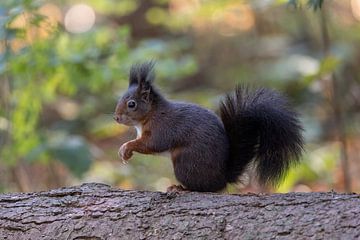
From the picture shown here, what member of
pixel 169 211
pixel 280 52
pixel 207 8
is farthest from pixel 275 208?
pixel 280 52

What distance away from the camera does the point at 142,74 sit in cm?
256

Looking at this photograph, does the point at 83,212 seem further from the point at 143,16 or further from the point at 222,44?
the point at 143,16

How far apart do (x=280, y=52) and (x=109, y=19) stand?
232 cm

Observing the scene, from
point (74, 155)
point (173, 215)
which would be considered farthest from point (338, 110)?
point (173, 215)

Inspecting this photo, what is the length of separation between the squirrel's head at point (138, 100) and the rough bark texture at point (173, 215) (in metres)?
0.33

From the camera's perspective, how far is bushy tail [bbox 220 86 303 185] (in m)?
2.33

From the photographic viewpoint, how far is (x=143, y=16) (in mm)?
8273

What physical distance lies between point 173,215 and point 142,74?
0.66 meters

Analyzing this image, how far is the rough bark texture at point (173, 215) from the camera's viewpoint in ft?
6.31

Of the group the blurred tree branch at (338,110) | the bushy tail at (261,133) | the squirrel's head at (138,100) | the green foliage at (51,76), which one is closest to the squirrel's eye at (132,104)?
the squirrel's head at (138,100)

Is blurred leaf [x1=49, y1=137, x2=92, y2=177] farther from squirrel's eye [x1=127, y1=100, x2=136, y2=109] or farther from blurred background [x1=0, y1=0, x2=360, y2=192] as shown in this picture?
squirrel's eye [x1=127, y1=100, x2=136, y2=109]

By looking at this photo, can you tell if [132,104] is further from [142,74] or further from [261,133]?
[261,133]

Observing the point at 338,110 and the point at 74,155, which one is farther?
the point at 338,110

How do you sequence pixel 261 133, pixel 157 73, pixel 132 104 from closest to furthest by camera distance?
pixel 261 133 < pixel 132 104 < pixel 157 73
